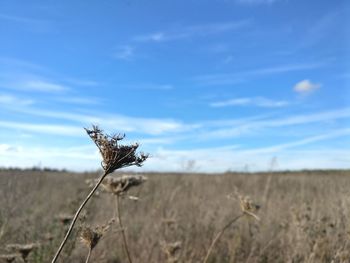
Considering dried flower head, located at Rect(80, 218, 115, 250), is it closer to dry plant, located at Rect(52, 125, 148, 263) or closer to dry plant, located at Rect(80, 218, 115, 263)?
dry plant, located at Rect(80, 218, 115, 263)

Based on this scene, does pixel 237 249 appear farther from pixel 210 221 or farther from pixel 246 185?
pixel 246 185

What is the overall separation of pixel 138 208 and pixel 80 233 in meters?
8.89

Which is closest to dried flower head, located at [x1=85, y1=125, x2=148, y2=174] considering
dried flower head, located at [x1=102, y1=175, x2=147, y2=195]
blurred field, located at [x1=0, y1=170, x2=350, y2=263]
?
blurred field, located at [x1=0, y1=170, x2=350, y2=263]

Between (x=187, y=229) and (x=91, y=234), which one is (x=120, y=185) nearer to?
(x=91, y=234)

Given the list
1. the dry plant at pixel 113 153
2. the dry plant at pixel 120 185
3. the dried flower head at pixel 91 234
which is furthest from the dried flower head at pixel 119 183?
the dry plant at pixel 113 153

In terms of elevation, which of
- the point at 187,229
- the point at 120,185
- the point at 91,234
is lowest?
the point at 187,229

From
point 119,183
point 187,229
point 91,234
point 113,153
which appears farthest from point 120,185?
point 187,229

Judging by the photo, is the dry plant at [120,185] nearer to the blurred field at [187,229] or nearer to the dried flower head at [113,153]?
the blurred field at [187,229]

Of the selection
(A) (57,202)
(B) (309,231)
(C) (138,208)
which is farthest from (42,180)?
(B) (309,231)

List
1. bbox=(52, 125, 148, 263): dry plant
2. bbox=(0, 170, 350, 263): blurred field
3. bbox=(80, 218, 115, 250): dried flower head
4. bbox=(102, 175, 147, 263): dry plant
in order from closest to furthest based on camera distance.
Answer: bbox=(52, 125, 148, 263): dry plant, bbox=(80, 218, 115, 250): dried flower head, bbox=(102, 175, 147, 263): dry plant, bbox=(0, 170, 350, 263): blurred field

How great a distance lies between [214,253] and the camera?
617 centimetres

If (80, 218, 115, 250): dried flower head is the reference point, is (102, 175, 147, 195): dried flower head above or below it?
above

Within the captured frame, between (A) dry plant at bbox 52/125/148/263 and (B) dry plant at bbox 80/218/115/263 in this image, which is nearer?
(A) dry plant at bbox 52/125/148/263

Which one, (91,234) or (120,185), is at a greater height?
(120,185)
